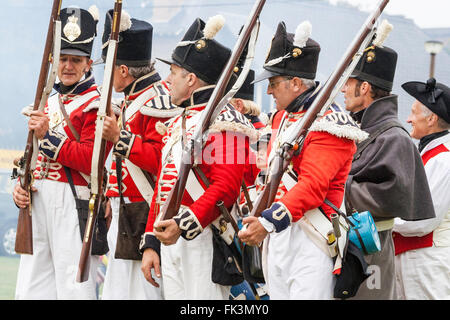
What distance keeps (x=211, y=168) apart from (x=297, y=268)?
72cm

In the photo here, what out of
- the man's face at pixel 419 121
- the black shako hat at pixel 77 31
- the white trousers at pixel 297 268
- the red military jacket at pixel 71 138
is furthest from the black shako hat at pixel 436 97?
the black shako hat at pixel 77 31

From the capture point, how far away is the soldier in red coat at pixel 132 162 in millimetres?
4844

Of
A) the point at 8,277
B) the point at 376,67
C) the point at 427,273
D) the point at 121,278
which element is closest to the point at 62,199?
the point at 121,278

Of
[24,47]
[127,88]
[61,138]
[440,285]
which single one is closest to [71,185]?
[61,138]

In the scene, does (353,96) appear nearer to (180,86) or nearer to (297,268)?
(180,86)

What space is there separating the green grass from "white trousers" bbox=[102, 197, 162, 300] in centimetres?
336

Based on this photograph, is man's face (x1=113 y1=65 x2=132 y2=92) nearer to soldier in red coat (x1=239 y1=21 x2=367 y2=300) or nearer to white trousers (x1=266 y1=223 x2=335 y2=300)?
soldier in red coat (x1=239 y1=21 x2=367 y2=300)

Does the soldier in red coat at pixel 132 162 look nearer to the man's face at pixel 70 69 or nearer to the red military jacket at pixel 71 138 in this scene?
the red military jacket at pixel 71 138

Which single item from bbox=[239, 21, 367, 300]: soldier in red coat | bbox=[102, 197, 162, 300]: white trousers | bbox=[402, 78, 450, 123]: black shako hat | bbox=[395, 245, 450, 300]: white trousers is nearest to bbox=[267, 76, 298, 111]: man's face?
bbox=[239, 21, 367, 300]: soldier in red coat

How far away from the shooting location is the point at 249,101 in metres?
6.74

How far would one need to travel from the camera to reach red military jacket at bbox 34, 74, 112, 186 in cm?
508

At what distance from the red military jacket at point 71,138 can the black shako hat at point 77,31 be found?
210mm

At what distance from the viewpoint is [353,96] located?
519 centimetres

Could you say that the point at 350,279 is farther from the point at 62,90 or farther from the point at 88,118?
the point at 62,90
